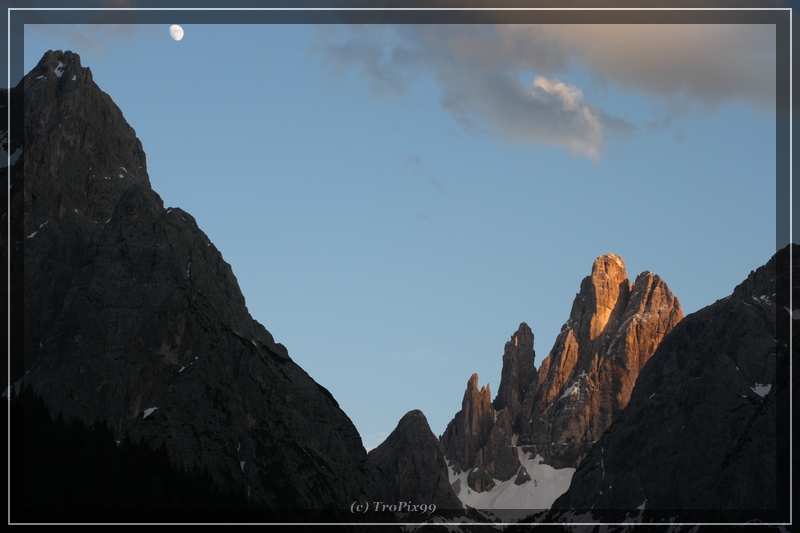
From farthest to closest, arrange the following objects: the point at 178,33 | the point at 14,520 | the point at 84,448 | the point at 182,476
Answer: the point at 178,33 → the point at 182,476 → the point at 84,448 → the point at 14,520

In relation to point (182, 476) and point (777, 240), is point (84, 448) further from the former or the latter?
point (777, 240)

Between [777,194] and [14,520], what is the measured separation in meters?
83.6

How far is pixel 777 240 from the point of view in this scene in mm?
120000

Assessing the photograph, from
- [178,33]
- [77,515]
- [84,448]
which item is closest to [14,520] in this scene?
[77,515]

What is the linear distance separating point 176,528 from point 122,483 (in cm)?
935

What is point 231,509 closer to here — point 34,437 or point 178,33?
point 34,437

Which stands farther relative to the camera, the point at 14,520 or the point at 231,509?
the point at 231,509

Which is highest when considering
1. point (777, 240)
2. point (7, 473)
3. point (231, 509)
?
point (777, 240)

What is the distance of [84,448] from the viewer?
5910 inches

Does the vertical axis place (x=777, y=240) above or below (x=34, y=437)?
above

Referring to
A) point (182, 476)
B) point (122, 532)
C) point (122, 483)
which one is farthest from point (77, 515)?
point (182, 476)

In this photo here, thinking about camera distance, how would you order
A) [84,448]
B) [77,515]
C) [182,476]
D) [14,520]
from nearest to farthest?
[14,520], [77,515], [84,448], [182,476]

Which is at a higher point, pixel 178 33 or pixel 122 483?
pixel 178 33

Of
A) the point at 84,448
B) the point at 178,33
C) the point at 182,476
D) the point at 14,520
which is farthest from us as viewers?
the point at 178,33
